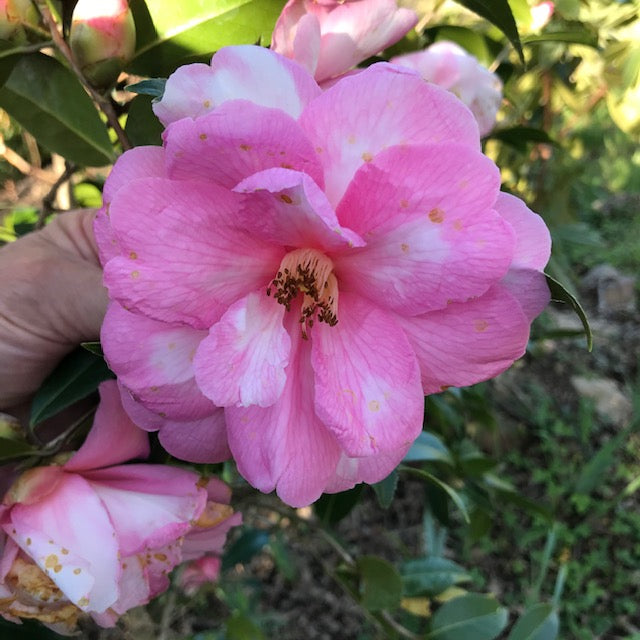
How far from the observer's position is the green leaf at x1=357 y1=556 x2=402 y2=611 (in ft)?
3.27

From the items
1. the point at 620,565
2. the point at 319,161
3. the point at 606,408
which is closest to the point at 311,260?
the point at 319,161

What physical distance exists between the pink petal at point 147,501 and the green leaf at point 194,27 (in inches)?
15.3

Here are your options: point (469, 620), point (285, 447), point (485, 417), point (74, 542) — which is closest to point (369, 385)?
point (285, 447)

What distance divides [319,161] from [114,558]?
1.28ft

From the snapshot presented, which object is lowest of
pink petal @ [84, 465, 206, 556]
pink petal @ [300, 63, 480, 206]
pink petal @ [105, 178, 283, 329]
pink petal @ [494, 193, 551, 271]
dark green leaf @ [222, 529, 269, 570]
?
dark green leaf @ [222, 529, 269, 570]

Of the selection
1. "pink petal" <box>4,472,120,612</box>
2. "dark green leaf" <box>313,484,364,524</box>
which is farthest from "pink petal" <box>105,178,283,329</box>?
"dark green leaf" <box>313,484,364,524</box>

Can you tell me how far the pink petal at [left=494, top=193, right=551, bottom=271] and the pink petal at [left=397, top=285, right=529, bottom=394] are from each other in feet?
0.09

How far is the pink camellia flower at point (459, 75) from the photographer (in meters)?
0.77

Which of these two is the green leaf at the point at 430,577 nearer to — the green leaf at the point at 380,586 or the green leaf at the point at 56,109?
the green leaf at the point at 380,586

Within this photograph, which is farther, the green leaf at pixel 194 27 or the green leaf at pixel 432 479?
the green leaf at pixel 432 479

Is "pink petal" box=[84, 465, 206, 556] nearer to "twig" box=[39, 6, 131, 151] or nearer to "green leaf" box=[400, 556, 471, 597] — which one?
"twig" box=[39, 6, 131, 151]

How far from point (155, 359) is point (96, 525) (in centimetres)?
19

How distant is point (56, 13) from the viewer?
65cm

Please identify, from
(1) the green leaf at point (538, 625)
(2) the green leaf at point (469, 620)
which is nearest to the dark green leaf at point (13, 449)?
(2) the green leaf at point (469, 620)
